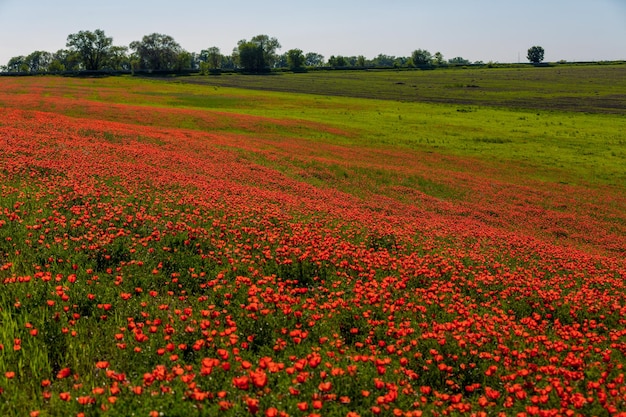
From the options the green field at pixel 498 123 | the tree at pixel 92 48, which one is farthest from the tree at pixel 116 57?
the green field at pixel 498 123

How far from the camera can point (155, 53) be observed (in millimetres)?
180875

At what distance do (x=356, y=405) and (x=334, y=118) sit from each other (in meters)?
58.7

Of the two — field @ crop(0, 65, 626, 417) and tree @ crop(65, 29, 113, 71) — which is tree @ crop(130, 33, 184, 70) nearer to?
tree @ crop(65, 29, 113, 71)

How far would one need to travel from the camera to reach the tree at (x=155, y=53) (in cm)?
18112

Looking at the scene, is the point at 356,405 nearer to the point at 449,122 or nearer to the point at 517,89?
the point at 449,122

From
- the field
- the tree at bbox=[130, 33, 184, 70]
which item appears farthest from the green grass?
the tree at bbox=[130, 33, 184, 70]

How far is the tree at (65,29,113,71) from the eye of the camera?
6529 inches

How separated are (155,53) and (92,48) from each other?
22764mm

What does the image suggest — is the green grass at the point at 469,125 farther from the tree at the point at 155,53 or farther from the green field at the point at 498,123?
the tree at the point at 155,53

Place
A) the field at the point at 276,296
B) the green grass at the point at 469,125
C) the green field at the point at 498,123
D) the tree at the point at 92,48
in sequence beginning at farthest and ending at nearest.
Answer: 1. the tree at the point at 92,48
2. the green grass at the point at 469,125
3. the green field at the point at 498,123
4. the field at the point at 276,296

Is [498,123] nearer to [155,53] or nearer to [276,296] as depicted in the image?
[276,296]

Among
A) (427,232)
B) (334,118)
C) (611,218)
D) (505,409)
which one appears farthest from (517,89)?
(505,409)

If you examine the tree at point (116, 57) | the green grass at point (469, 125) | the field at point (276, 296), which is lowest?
the field at point (276, 296)

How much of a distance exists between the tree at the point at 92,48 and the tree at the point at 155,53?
12757mm
